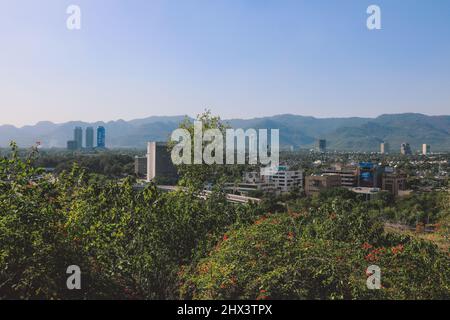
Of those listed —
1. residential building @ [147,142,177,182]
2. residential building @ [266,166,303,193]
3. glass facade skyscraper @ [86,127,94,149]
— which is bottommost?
residential building @ [266,166,303,193]

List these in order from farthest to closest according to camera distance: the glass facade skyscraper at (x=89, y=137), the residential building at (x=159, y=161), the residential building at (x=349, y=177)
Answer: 1. the glass facade skyscraper at (x=89, y=137)
2. the residential building at (x=349, y=177)
3. the residential building at (x=159, y=161)

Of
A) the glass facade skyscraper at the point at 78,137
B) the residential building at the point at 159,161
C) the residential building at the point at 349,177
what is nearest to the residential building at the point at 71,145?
the glass facade skyscraper at the point at 78,137

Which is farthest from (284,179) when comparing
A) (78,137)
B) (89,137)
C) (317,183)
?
(78,137)

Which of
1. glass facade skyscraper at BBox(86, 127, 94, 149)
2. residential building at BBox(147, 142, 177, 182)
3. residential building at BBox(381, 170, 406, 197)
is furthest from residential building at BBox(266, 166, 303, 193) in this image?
glass facade skyscraper at BBox(86, 127, 94, 149)

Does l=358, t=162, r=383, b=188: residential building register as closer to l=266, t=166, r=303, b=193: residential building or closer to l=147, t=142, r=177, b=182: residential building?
l=266, t=166, r=303, b=193: residential building

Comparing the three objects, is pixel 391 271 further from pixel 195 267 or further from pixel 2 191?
pixel 2 191

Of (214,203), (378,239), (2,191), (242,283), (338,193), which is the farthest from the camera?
(338,193)

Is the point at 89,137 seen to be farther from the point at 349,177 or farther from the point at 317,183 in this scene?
the point at 317,183

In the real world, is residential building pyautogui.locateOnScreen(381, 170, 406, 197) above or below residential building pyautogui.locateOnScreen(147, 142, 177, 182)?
below

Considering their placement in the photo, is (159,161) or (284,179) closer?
(159,161)

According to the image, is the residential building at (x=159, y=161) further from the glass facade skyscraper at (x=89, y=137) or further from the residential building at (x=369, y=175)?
the glass facade skyscraper at (x=89, y=137)
